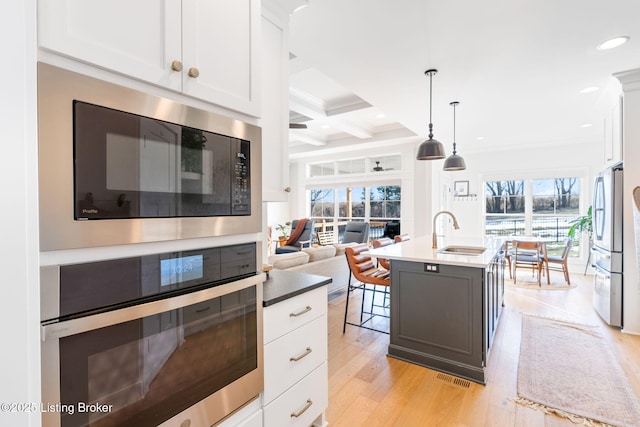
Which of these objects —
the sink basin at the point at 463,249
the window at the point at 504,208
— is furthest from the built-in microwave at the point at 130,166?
the window at the point at 504,208

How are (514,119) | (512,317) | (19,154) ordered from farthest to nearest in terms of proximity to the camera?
(514,119) → (512,317) → (19,154)

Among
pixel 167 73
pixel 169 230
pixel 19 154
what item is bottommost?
pixel 169 230

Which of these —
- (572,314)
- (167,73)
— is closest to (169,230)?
(167,73)

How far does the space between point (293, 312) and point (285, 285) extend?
0.51ft

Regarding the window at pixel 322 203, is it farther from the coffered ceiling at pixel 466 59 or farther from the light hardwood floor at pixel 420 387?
the light hardwood floor at pixel 420 387

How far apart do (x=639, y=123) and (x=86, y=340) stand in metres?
4.70

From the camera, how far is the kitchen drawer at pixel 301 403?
1345mm

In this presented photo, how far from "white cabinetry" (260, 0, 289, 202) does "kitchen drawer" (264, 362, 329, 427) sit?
943mm

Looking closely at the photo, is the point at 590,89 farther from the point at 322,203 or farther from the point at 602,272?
the point at 322,203

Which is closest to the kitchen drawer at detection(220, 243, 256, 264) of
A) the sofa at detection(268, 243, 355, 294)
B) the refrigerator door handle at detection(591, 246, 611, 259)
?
the sofa at detection(268, 243, 355, 294)

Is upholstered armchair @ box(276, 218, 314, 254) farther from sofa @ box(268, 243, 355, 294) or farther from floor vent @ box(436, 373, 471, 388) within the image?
floor vent @ box(436, 373, 471, 388)

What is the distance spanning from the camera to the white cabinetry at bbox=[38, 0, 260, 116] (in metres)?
0.74

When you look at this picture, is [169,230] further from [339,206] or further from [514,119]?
[339,206]

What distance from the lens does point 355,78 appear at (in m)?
3.22
